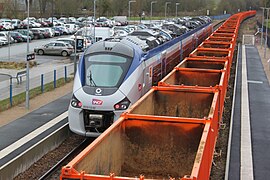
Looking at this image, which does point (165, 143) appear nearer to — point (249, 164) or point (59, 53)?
point (249, 164)

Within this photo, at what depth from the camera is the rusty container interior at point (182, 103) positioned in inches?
498

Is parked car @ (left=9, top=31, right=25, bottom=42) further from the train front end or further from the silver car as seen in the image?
the train front end

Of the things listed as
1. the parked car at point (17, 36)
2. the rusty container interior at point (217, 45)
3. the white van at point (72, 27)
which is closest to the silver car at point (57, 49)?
the parked car at point (17, 36)

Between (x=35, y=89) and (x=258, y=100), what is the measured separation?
1059cm

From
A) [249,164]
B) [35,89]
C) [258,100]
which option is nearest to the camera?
[249,164]

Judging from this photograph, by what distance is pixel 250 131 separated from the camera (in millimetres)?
16500

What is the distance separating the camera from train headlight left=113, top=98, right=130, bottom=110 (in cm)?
1383

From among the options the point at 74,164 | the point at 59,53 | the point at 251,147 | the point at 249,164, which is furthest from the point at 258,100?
the point at 59,53

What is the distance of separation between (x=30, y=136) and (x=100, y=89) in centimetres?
285

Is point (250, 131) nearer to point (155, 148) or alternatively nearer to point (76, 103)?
point (76, 103)

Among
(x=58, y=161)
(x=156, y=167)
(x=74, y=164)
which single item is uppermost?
(x=74, y=164)

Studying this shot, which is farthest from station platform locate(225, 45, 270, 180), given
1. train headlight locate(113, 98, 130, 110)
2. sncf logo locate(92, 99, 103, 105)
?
sncf logo locate(92, 99, 103, 105)

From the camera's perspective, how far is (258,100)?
22.8 m

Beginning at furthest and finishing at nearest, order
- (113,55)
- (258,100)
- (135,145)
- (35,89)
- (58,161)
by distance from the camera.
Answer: (35,89), (258,100), (113,55), (58,161), (135,145)
